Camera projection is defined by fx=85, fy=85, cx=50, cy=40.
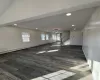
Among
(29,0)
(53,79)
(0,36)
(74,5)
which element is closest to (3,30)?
(0,36)

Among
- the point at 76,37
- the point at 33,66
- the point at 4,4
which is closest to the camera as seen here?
the point at 4,4

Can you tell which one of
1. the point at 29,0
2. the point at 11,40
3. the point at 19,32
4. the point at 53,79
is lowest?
the point at 53,79

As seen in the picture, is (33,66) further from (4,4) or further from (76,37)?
(76,37)

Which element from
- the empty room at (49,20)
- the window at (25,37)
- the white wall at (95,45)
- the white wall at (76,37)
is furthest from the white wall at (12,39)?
the white wall at (95,45)

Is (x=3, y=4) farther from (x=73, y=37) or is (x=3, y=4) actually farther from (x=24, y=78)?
(x=73, y=37)

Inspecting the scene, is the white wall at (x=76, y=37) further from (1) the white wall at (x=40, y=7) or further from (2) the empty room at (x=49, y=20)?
(1) the white wall at (x=40, y=7)

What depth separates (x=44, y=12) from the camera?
2.71 metres

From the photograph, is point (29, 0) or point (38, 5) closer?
point (38, 5)

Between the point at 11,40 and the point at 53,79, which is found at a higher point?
the point at 11,40

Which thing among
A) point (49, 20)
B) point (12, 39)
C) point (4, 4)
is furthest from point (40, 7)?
point (12, 39)

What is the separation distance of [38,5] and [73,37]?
37.2 ft

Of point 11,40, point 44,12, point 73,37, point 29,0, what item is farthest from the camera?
point 73,37

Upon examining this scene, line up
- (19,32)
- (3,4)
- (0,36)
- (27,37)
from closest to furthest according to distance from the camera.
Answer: (3,4) → (0,36) → (19,32) → (27,37)

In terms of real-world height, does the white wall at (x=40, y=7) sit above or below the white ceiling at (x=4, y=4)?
below
